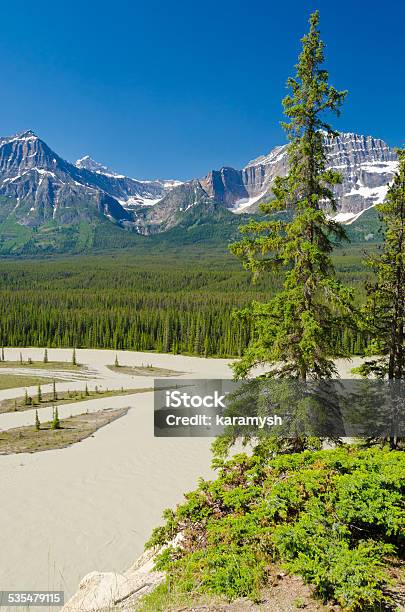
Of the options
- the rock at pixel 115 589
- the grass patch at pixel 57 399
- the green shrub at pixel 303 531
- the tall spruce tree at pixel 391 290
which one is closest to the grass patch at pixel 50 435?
the grass patch at pixel 57 399

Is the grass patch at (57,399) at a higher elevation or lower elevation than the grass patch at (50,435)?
lower

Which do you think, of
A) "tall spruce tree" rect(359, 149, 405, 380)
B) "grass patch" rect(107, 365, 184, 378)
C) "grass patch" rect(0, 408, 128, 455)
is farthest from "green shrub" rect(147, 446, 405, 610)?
"grass patch" rect(107, 365, 184, 378)

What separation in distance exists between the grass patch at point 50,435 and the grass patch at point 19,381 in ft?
95.8

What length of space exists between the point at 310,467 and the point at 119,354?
109 metres

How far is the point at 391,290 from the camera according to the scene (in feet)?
58.9

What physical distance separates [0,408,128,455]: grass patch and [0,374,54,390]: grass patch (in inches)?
1150

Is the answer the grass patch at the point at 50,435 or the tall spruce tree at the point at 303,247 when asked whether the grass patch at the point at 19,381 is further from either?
the tall spruce tree at the point at 303,247

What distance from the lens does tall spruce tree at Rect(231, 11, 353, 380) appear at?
494 inches

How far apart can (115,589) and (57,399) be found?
57944 millimetres

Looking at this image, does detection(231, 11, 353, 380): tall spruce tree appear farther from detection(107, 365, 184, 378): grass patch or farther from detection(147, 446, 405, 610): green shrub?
detection(107, 365, 184, 378): grass patch

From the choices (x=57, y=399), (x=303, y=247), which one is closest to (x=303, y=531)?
(x=303, y=247)

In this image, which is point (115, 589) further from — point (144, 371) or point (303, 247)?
point (144, 371)

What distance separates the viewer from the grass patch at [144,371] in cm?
8969

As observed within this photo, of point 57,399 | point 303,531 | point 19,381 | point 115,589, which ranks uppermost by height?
point 303,531
